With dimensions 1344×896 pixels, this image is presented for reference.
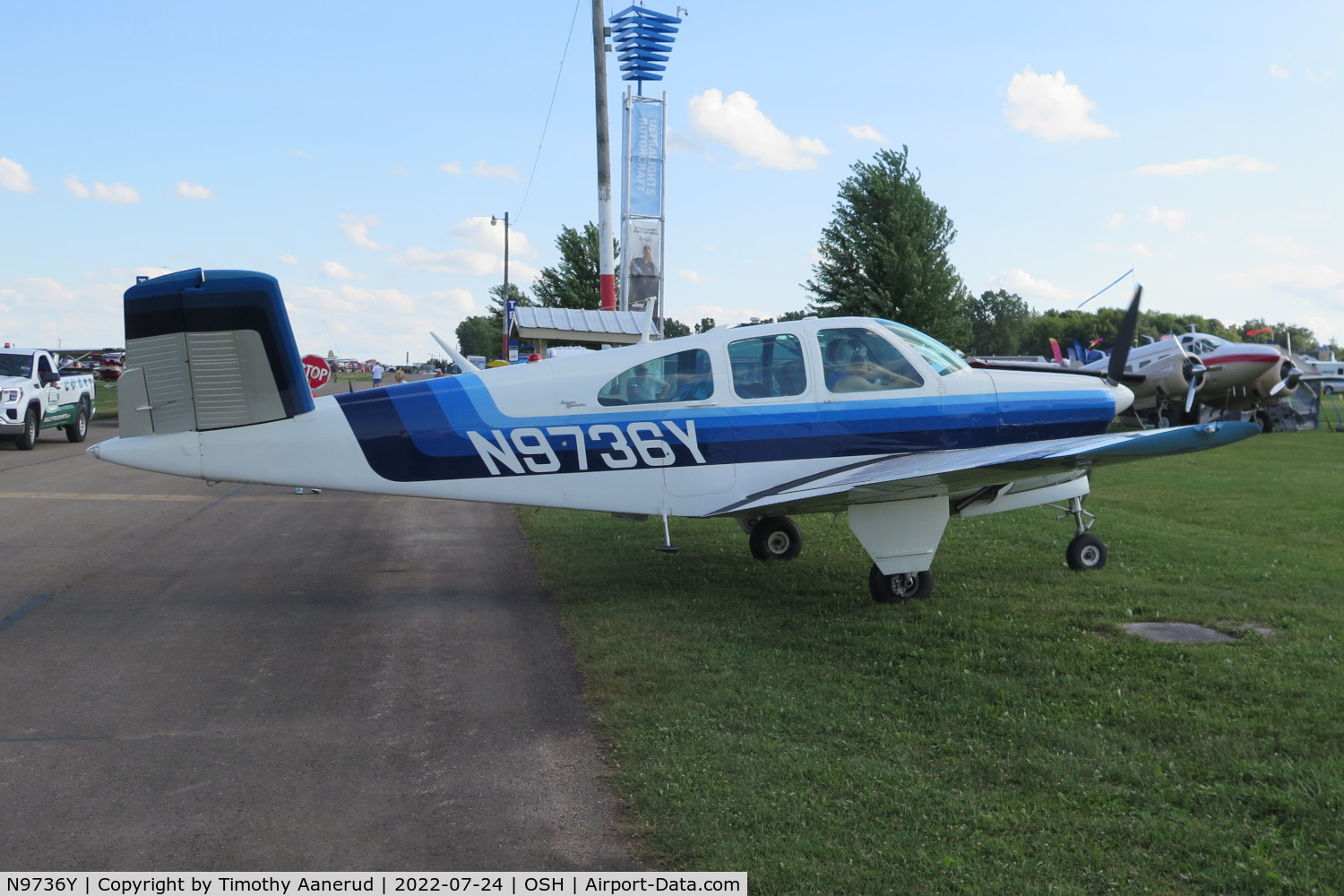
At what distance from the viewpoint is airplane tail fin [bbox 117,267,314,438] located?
7.66 m

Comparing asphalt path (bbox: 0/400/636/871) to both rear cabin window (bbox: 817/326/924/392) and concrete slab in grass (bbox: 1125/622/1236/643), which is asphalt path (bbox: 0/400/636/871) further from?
concrete slab in grass (bbox: 1125/622/1236/643)

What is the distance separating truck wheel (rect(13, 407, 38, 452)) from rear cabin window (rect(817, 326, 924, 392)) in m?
20.0

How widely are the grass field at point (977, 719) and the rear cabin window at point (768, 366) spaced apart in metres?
1.80

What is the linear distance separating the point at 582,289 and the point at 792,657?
56811mm

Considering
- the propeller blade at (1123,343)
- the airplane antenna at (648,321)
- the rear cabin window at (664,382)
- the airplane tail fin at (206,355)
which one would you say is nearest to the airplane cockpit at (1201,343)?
the propeller blade at (1123,343)

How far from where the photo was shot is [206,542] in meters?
11.4

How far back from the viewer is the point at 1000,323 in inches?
5059

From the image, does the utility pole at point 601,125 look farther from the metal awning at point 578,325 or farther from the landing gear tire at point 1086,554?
the landing gear tire at point 1086,554

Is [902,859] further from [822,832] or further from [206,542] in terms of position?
[206,542]

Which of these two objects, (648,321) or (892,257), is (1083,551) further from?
(892,257)

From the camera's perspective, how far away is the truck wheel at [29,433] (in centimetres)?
2164

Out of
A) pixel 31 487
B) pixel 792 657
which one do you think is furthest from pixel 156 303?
pixel 31 487
